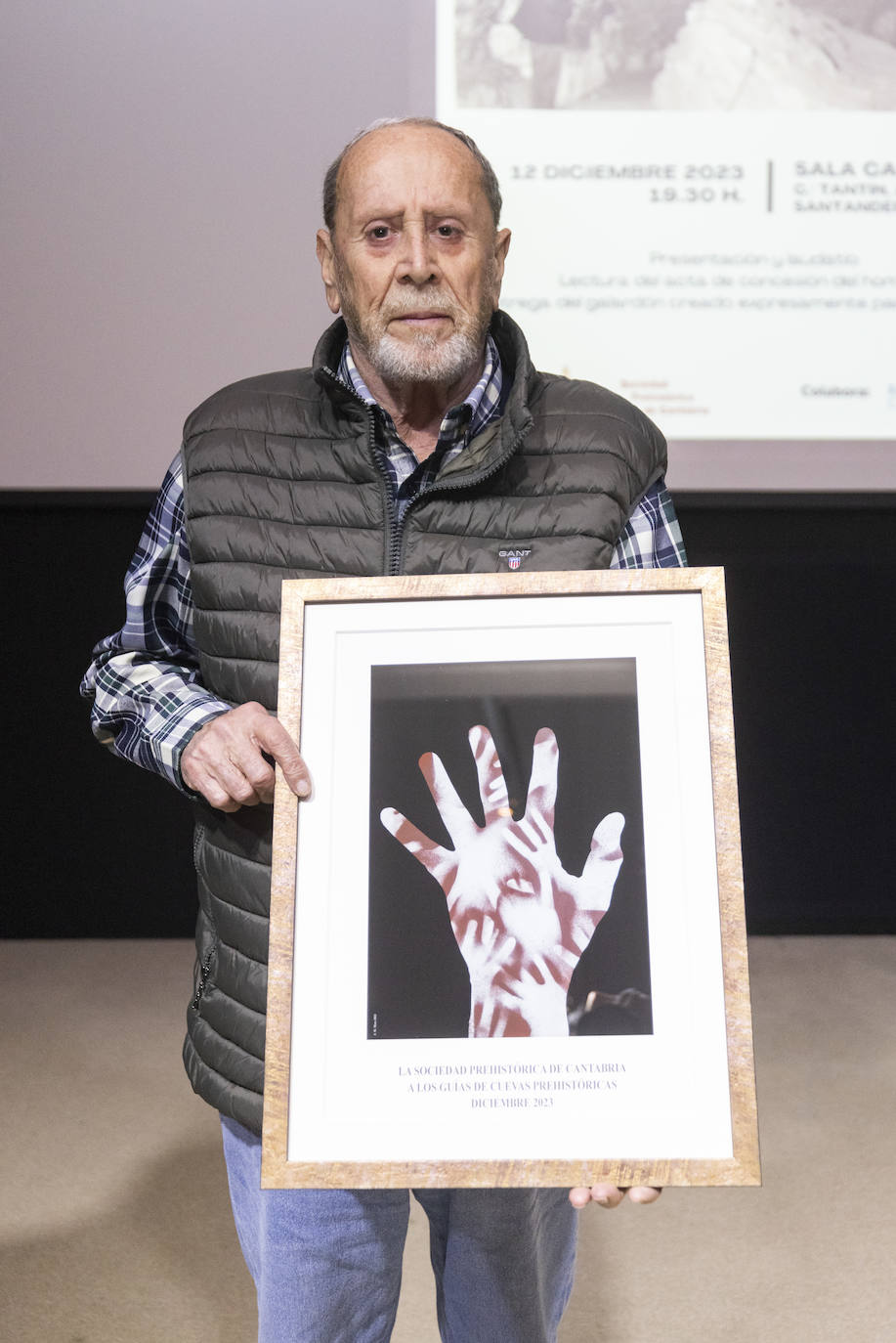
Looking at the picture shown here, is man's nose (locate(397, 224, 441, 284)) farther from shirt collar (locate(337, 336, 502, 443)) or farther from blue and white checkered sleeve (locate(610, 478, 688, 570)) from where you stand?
blue and white checkered sleeve (locate(610, 478, 688, 570))

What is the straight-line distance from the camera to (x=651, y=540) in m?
1.19

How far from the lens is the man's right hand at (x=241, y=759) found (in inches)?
35.6

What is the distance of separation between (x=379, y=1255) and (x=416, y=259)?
995mm

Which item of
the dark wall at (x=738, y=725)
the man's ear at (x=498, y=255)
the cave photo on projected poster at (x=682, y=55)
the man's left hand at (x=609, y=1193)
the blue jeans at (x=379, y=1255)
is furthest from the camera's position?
the dark wall at (x=738, y=725)

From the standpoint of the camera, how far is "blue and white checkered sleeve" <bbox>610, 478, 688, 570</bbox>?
1.17m

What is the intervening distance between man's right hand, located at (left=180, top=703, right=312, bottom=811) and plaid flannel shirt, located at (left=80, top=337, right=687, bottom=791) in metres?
0.08

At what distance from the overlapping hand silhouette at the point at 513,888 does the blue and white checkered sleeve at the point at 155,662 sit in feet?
0.93

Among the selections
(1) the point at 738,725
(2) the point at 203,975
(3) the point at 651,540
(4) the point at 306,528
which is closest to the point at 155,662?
(4) the point at 306,528

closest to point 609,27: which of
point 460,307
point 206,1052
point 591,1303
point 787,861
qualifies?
point 460,307

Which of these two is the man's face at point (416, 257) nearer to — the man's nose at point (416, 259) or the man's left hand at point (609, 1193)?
the man's nose at point (416, 259)

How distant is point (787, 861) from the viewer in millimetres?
3420

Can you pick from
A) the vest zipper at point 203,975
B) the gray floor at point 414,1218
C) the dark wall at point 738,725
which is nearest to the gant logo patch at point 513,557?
the vest zipper at point 203,975

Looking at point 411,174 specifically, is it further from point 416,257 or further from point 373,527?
point 373,527

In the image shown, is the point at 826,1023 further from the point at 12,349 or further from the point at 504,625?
the point at 12,349
